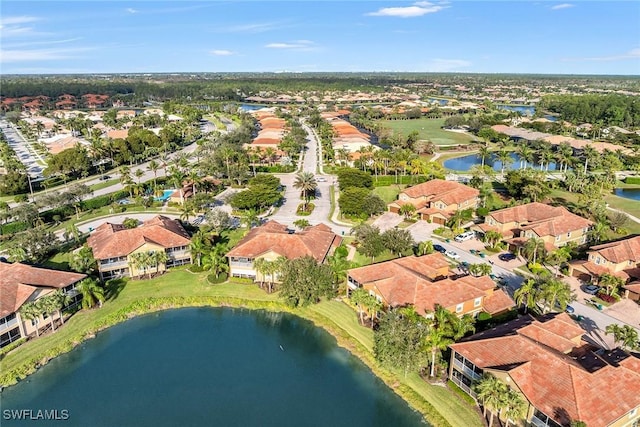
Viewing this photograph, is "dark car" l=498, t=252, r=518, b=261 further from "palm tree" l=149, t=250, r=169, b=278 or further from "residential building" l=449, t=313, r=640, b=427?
"palm tree" l=149, t=250, r=169, b=278

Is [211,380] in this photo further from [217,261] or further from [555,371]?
[555,371]

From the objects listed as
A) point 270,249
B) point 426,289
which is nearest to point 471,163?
point 270,249

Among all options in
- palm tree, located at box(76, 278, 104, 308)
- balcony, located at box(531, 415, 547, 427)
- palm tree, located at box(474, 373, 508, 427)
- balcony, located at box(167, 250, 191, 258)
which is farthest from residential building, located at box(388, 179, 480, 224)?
palm tree, located at box(76, 278, 104, 308)

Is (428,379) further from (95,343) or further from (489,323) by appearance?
(95,343)

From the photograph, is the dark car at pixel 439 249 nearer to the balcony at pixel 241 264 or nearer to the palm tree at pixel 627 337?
the palm tree at pixel 627 337

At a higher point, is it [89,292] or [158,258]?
[158,258]

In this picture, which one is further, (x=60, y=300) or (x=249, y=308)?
(x=249, y=308)
